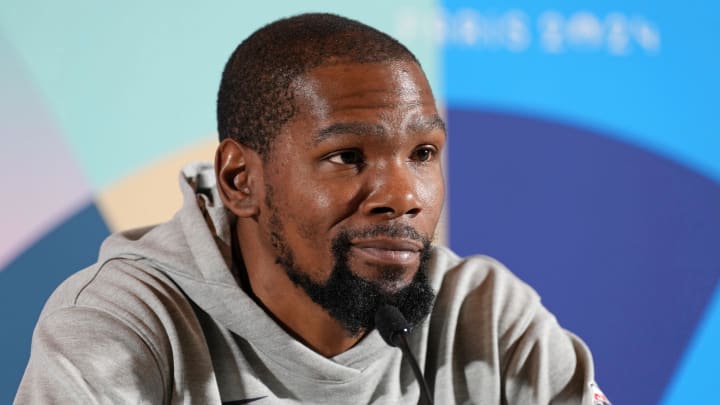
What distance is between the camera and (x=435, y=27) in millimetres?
1915

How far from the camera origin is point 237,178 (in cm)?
122

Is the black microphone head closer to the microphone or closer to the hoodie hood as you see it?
the microphone

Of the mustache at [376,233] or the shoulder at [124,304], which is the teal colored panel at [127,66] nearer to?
the shoulder at [124,304]

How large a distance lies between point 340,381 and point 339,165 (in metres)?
0.27

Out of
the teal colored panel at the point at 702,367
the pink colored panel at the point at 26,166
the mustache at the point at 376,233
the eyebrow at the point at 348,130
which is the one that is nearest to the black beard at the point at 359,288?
the mustache at the point at 376,233

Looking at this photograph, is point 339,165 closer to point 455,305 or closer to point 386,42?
point 386,42

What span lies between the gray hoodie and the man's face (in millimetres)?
107

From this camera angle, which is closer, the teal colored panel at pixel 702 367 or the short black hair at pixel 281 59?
the short black hair at pixel 281 59

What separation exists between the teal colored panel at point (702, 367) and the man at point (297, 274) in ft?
3.07

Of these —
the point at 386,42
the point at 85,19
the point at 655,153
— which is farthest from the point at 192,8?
the point at 655,153

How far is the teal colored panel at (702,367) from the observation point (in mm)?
2152

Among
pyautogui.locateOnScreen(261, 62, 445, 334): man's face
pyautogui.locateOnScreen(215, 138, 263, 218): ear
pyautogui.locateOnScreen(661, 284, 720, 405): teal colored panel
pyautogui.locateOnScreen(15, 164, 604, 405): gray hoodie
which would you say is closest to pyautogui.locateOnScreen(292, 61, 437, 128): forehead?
pyautogui.locateOnScreen(261, 62, 445, 334): man's face

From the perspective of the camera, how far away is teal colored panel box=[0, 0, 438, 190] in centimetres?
155

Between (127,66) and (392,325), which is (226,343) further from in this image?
(127,66)
